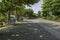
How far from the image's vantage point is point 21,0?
25734 millimetres

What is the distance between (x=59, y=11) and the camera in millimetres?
54062

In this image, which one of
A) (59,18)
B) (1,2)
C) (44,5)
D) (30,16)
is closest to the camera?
(1,2)

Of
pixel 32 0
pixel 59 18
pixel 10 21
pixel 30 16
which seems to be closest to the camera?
pixel 32 0

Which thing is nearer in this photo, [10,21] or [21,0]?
[21,0]

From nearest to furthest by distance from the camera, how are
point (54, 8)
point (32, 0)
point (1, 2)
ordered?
→ point (1, 2) < point (32, 0) < point (54, 8)

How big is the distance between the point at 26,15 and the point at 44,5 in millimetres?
48190

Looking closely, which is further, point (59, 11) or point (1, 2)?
point (59, 11)

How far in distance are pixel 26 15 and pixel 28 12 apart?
111 inches

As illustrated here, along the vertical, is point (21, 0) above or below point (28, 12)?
above

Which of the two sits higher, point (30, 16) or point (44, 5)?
point (44, 5)

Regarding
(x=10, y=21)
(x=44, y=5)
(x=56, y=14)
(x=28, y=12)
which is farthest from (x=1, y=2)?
(x=28, y=12)

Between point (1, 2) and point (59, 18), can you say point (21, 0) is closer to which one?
point (1, 2)

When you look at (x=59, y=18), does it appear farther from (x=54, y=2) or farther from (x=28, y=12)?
(x=28, y=12)

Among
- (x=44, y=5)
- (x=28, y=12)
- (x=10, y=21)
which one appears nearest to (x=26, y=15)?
(x=28, y=12)
